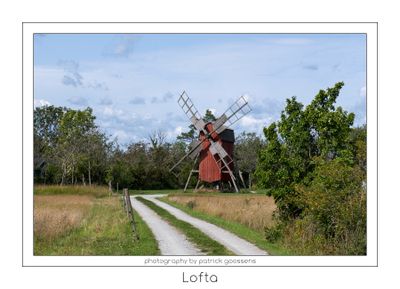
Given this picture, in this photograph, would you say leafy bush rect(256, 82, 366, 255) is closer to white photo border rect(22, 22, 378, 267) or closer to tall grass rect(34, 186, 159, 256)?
white photo border rect(22, 22, 378, 267)

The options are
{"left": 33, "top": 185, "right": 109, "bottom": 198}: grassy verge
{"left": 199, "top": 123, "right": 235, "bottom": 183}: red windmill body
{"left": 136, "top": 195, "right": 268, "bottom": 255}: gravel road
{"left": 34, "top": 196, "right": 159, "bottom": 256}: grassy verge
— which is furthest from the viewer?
{"left": 199, "top": 123, "right": 235, "bottom": 183}: red windmill body

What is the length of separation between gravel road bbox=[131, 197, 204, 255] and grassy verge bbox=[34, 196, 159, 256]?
24 cm

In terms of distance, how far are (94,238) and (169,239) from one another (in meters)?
2.41

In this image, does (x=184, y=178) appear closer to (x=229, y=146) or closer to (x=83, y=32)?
(x=229, y=146)

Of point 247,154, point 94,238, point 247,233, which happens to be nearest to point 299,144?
point 247,233

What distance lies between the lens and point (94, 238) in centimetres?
1767

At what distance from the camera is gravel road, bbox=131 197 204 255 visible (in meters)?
15.1

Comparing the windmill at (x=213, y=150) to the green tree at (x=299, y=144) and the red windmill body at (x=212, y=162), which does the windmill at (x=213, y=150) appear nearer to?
the red windmill body at (x=212, y=162)

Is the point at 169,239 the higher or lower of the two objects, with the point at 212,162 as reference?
lower

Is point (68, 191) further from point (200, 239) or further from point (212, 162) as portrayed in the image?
point (200, 239)

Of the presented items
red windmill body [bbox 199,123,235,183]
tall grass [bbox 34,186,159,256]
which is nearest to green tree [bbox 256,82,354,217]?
tall grass [bbox 34,186,159,256]

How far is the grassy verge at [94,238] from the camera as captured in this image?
50.0 ft
